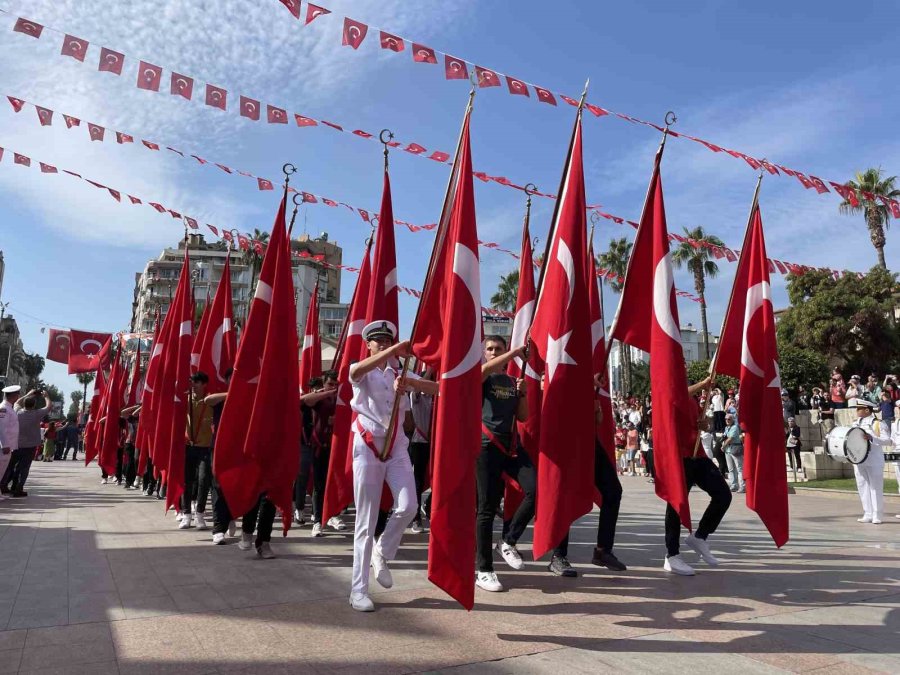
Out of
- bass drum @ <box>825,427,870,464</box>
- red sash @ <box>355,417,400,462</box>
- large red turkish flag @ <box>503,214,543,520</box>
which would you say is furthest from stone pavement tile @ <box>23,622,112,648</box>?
bass drum @ <box>825,427,870,464</box>

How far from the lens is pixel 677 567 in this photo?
6.36 m

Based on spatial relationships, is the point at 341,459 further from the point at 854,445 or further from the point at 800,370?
the point at 800,370

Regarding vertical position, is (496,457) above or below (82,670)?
above

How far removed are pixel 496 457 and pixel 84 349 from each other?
2422cm

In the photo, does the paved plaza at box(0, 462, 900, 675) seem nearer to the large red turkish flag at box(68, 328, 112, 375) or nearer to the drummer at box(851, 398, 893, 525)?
the drummer at box(851, 398, 893, 525)

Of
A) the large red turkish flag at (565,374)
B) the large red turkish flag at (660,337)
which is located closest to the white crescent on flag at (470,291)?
the large red turkish flag at (565,374)

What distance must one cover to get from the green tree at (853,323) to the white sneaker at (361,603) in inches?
1378

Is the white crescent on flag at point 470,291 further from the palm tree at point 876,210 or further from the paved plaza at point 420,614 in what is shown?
the palm tree at point 876,210

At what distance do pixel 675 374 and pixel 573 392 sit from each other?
1204 mm

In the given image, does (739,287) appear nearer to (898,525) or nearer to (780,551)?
(780,551)

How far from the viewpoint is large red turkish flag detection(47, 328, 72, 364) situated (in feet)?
94.2

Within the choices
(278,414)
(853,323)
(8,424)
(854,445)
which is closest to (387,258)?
(278,414)

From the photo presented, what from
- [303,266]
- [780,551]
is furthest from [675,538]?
[303,266]

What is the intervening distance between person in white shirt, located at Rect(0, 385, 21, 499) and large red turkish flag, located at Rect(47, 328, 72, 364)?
667 inches
